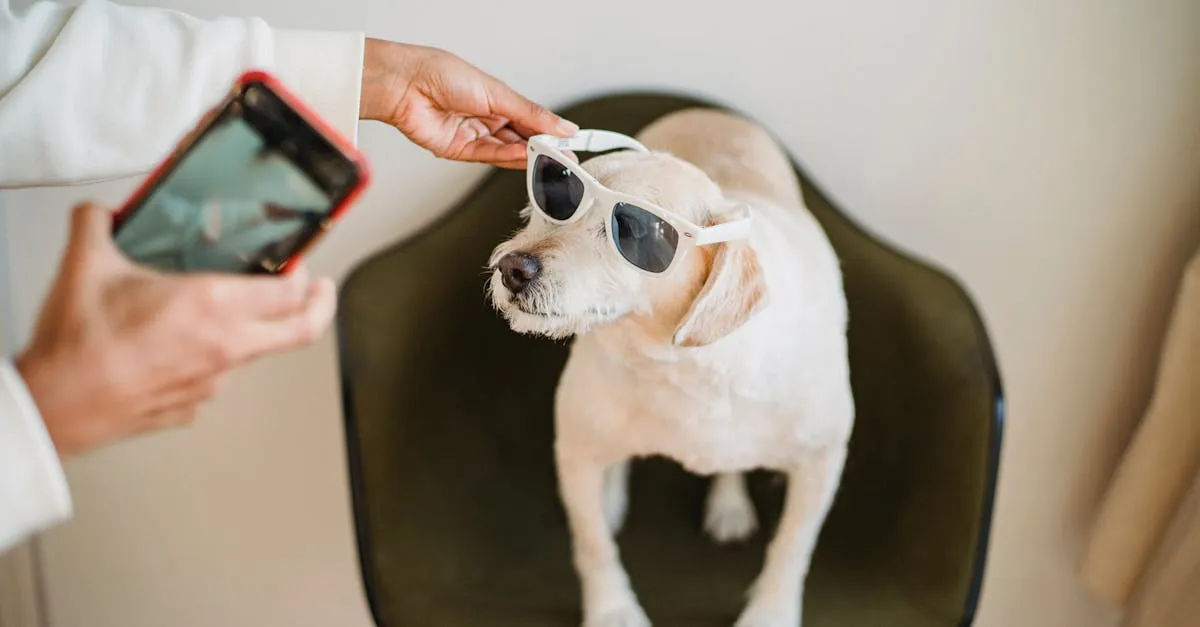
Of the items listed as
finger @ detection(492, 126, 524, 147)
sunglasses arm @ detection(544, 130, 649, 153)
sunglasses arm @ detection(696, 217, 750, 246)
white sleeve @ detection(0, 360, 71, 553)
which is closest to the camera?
white sleeve @ detection(0, 360, 71, 553)

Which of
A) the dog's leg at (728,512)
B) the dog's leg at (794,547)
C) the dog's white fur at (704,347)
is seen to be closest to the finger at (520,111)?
the dog's white fur at (704,347)

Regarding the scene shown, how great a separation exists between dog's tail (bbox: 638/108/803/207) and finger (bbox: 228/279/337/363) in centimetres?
58

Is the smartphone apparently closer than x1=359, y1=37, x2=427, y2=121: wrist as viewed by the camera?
Yes

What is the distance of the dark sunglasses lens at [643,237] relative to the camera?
2.77 feet

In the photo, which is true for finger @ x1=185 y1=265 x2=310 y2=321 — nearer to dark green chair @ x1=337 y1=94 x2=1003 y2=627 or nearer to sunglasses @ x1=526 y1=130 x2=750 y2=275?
sunglasses @ x1=526 y1=130 x2=750 y2=275

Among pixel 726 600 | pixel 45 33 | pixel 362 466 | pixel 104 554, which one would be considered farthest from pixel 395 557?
pixel 104 554

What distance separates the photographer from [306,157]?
0.64 meters

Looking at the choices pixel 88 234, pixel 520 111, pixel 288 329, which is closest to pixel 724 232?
pixel 520 111

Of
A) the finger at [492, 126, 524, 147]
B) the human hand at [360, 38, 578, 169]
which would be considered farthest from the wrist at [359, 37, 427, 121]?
the finger at [492, 126, 524, 147]

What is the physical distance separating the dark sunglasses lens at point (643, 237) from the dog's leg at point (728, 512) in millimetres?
555

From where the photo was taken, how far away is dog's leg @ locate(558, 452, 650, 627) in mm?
1131

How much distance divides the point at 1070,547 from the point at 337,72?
136 cm

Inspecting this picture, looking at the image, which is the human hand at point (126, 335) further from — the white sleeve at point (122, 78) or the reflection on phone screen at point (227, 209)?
the white sleeve at point (122, 78)

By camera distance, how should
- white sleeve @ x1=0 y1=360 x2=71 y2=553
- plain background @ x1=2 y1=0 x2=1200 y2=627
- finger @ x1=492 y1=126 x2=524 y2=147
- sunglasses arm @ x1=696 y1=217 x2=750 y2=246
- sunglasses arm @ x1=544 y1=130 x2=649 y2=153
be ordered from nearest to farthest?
white sleeve @ x1=0 y1=360 x2=71 y2=553 < sunglasses arm @ x1=696 y1=217 x2=750 y2=246 < sunglasses arm @ x1=544 y1=130 x2=649 y2=153 < finger @ x1=492 y1=126 x2=524 y2=147 < plain background @ x1=2 y1=0 x2=1200 y2=627
